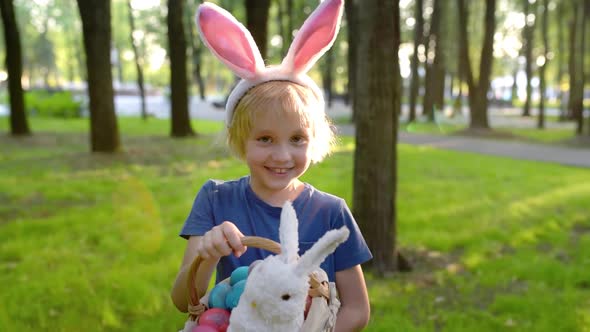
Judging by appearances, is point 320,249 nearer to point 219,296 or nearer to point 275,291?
point 275,291

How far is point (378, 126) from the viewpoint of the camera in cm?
456

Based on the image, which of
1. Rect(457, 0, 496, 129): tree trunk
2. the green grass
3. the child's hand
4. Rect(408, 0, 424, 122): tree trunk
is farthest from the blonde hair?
Rect(408, 0, 424, 122): tree trunk

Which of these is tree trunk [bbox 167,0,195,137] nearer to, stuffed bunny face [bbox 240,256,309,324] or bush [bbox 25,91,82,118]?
bush [bbox 25,91,82,118]

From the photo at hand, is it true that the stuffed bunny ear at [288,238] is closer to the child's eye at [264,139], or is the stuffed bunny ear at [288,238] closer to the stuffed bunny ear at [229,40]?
the child's eye at [264,139]

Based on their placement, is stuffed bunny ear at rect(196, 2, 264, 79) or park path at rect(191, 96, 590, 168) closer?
stuffed bunny ear at rect(196, 2, 264, 79)

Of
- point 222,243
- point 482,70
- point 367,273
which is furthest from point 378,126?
point 482,70

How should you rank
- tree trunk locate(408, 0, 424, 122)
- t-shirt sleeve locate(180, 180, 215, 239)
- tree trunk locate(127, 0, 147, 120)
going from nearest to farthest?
t-shirt sleeve locate(180, 180, 215, 239), tree trunk locate(408, 0, 424, 122), tree trunk locate(127, 0, 147, 120)

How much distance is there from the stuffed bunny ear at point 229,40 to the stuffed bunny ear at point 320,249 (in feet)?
2.15

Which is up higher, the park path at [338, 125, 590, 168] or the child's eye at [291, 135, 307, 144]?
the child's eye at [291, 135, 307, 144]

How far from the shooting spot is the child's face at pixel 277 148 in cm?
167

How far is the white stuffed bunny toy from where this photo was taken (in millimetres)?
1349

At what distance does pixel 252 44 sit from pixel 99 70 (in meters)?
9.56

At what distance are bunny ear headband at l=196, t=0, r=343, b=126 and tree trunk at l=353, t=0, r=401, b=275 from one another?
2783 millimetres

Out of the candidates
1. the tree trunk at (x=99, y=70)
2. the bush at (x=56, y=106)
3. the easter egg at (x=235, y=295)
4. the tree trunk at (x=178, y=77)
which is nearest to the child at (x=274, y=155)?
the easter egg at (x=235, y=295)
